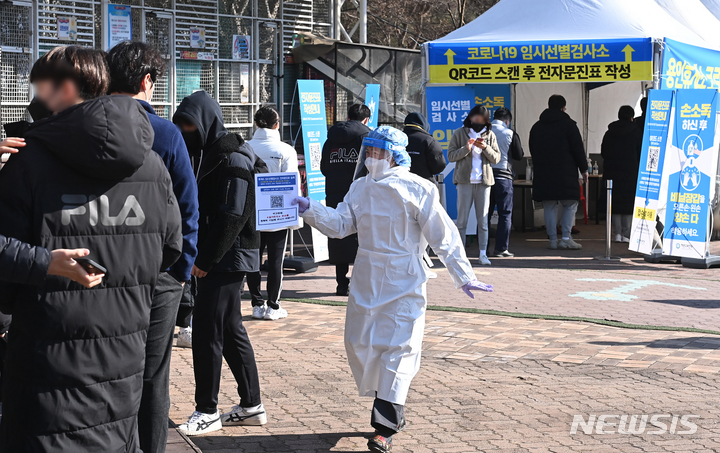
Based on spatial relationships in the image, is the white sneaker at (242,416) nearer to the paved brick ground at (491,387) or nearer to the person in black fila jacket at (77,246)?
the paved brick ground at (491,387)

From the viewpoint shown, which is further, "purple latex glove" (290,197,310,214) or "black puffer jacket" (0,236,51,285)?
"purple latex glove" (290,197,310,214)

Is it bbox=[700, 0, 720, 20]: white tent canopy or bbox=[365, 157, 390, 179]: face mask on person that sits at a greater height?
bbox=[700, 0, 720, 20]: white tent canopy

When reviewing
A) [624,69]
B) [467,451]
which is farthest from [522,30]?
[467,451]

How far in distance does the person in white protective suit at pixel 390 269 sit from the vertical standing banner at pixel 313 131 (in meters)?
6.04

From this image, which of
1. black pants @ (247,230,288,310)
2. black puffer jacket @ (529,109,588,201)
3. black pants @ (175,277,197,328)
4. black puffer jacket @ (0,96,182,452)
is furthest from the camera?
black puffer jacket @ (529,109,588,201)

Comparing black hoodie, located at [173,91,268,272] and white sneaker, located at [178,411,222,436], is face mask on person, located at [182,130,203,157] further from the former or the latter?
white sneaker, located at [178,411,222,436]

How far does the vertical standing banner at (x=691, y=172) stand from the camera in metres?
11.2

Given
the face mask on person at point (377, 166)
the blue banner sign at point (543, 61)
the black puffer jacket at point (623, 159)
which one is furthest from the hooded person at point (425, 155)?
the face mask on person at point (377, 166)

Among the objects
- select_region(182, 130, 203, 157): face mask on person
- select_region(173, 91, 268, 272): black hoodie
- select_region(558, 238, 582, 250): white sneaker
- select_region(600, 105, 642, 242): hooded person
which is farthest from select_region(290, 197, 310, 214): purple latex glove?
select_region(600, 105, 642, 242): hooded person

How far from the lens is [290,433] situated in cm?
502

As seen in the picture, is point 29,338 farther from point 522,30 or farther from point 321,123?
point 522,30

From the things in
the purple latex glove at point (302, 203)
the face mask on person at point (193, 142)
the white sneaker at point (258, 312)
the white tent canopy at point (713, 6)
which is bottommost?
the white sneaker at point (258, 312)

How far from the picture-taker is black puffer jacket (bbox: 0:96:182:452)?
265cm

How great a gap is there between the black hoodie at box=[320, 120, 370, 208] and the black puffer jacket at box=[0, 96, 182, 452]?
247 inches
